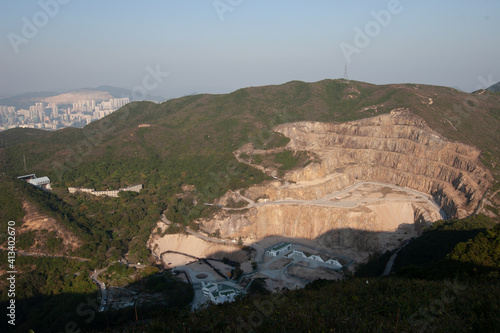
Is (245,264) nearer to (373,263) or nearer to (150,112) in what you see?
(373,263)

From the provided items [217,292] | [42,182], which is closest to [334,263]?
[217,292]

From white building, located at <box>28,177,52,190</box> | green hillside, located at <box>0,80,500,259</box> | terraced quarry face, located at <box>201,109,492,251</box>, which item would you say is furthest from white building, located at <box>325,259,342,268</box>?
white building, located at <box>28,177,52,190</box>

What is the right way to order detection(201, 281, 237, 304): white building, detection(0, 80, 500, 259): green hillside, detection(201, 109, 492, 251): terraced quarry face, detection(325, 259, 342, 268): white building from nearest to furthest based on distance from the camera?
detection(201, 281, 237, 304): white building, detection(325, 259, 342, 268): white building, detection(201, 109, 492, 251): terraced quarry face, detection(0, 80, 500, 259): green hillside

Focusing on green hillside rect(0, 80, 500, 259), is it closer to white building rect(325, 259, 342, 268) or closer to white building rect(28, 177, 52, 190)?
white building rect(28, 177, 52, 190)

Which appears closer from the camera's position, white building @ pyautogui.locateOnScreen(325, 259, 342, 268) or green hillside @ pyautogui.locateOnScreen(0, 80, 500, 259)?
white building @ pyautogui.locateOnScreen(325, 259, 342, 268)

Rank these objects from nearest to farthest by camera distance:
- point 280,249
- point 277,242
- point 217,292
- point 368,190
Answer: point 217,292 < point 280,249 < point 277,242 < point 368,190

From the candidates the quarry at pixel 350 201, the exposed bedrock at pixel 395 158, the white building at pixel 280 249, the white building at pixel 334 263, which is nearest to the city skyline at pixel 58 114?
the exposed bedrock at pixel 395 158

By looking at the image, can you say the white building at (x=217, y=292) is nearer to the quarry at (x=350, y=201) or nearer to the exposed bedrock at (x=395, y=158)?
the quarry at (x=350, y=201)

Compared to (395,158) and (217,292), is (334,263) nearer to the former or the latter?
(217,292)
